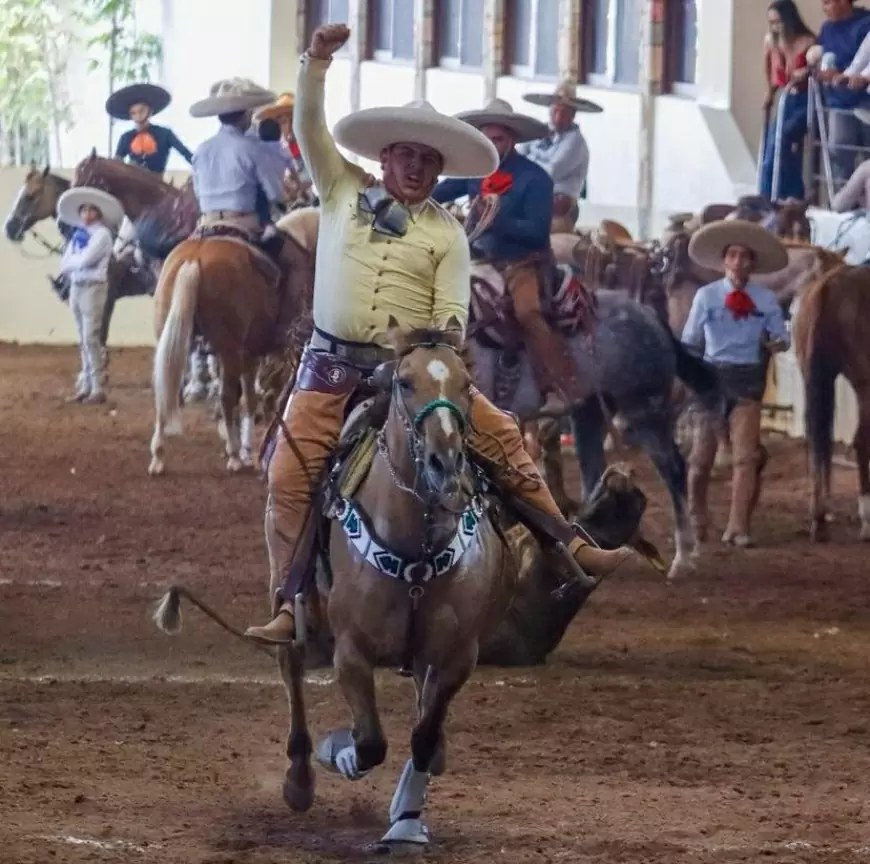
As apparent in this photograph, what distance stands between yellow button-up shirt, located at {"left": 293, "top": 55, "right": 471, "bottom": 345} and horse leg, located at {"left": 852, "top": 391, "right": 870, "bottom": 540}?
24.6 feet

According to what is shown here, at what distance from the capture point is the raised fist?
6.50 m

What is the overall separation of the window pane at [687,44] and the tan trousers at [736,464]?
1027 centimetres

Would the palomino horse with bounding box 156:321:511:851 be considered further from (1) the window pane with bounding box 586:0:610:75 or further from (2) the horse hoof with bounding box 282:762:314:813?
(1) the window pane with bounding box 586:0:610:75

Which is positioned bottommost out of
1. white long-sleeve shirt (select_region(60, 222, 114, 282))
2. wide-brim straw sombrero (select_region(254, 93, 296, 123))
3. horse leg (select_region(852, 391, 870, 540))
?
horse leg (select_region(852, 391, 870, 540))

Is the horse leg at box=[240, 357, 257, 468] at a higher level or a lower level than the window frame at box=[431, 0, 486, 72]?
lower

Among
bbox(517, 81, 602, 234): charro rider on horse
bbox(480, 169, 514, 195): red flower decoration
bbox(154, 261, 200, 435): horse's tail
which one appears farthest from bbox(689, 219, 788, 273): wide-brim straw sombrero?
bbox(517, 81, 602, 234): charro rider on horse

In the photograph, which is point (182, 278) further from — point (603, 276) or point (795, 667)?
point (795, 667)

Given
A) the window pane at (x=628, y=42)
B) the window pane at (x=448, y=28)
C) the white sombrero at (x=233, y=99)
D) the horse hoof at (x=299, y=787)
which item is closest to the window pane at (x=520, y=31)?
the window pane at (x=448, y=28)

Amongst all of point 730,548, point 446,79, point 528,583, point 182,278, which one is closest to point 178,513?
point 182,278

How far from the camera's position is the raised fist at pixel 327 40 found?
6500mm

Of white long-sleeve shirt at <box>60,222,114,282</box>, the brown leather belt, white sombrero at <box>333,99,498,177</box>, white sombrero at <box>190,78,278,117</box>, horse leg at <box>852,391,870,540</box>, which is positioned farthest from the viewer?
white long-sleeve shirt at <box>60,222,114,282</box>

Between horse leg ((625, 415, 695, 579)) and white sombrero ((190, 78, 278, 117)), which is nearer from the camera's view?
horse leg ((625, 415, 695, 579))

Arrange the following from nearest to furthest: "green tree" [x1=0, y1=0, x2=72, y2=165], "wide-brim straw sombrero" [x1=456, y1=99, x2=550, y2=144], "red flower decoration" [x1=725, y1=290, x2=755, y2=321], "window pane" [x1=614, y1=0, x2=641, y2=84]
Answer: "wide-brim straw sombrero" [x1=456, y1=99, x2=550, y2=144], "red flower decoration" [x1=725, y1=290, x2=755, y2=321], "window pane" [x1=614, y1=0, x2=641, y2=84], "green tree" [x1=0, y1=0, x2=72, y2=165]

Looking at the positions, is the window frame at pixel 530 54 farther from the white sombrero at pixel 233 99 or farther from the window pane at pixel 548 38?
the white sombrero at pixel 233 99
